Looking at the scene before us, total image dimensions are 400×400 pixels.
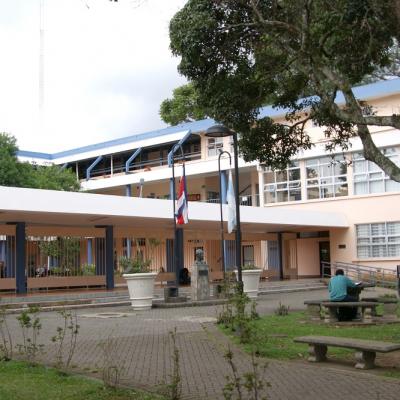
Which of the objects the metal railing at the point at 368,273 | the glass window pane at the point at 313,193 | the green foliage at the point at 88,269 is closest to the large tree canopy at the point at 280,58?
the green foliage at the point at 88,269

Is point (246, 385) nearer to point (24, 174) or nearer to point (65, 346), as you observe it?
point (65, 346)

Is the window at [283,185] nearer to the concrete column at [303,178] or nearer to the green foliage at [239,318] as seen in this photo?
the concrete column at [303,178]

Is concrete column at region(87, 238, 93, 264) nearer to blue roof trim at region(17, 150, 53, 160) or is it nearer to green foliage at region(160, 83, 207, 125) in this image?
green foliage at region(160, 83, 207, 125)

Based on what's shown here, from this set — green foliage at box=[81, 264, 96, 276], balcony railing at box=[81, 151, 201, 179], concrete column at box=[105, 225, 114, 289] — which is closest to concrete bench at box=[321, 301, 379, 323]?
concrete column at box=[105, 225, 114, 289]

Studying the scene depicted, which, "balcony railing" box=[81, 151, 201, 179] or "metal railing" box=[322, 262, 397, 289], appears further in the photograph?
"balcony railing" box=[81, 151, 201, 179]

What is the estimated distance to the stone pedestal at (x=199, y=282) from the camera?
19781 mm

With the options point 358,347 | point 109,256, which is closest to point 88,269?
point 109,256

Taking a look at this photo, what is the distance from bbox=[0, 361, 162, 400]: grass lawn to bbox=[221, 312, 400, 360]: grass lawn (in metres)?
2.99

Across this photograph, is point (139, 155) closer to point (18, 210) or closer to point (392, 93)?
point (392, 93)

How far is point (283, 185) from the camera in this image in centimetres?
3834

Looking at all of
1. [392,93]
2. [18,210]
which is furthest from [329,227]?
[18,210]

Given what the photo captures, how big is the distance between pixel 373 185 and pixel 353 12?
26.5 m

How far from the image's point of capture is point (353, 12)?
9367mm

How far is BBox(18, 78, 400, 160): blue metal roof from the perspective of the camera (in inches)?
1320
